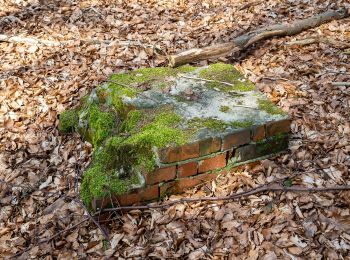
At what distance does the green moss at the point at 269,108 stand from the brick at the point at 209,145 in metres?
0.57

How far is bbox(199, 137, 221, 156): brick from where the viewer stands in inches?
120

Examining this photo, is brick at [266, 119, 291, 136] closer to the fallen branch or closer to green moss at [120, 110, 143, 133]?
the fallen branch

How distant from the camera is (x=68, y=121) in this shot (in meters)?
4.25

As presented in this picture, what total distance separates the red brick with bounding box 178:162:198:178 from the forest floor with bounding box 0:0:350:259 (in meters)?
0.21

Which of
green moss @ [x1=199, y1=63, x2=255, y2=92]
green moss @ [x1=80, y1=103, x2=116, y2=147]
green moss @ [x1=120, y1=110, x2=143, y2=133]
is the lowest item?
green moss @ [x1=80, y1=103, x2=116, y2=147]

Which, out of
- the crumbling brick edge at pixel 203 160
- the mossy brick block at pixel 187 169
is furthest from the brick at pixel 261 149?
the mossy brick block at pixel 187 169

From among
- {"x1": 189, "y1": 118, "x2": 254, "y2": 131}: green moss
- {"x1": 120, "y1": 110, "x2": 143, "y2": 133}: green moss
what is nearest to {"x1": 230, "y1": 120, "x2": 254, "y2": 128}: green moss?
{"x1": 189, "y1": 118, "x2": 254, "y2": 131}: green moss

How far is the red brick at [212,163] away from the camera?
3176 mm

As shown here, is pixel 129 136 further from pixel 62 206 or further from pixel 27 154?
pixel 27 154

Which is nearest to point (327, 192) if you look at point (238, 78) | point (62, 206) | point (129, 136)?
point (238, 78)

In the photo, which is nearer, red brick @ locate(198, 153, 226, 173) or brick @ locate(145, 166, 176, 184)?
brick @ locate(145, 166, 176, 184)

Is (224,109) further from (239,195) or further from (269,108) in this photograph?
(239,195)

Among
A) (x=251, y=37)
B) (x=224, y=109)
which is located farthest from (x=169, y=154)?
(x=251, y=37)

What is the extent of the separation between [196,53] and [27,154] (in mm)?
2188
